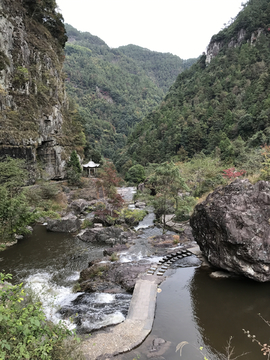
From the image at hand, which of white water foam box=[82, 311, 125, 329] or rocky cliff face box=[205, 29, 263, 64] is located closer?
white water foam box=[82, 311, 125, 329]

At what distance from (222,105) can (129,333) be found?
57.5 meters

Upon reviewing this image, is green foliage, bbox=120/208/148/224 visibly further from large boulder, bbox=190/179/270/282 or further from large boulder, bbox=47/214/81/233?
large boulder, bbox=190/179/270/282

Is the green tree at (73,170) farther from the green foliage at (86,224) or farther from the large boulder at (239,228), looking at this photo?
the large boulder at (239,228)

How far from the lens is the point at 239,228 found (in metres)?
10.6

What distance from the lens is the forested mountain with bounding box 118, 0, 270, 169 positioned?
45.8 meters

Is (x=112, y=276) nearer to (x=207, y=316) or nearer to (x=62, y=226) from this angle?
(x=207, y=316)

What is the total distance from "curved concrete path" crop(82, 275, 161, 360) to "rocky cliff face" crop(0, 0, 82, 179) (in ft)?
79.0

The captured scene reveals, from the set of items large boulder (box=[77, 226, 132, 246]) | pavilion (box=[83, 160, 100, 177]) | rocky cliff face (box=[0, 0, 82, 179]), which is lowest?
large boulder (box=[77, 226, 132, 246])

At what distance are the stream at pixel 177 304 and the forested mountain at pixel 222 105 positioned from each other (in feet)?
105

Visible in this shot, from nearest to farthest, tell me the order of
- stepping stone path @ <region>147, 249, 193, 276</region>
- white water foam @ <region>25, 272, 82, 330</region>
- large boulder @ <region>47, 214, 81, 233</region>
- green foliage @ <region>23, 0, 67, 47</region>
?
white water foam @ <region>25, 272, 82, 330</region>, stepping stone path @ <region>147, 249, 193, 276</region>, large boulder @ <region>47, 214, 81, 233</region>, green foliage @ <region>23, 0, 67, 47</region>

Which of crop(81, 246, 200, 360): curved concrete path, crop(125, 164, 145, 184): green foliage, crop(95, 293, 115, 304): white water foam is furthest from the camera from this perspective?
crop(125, 164, 145, 184): green foliage

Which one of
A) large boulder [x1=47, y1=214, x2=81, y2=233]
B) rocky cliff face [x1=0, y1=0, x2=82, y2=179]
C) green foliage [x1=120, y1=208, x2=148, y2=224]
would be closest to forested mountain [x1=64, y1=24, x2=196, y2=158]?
rocky cliff face [x1=0, y1=0, x2=82, y2=179]

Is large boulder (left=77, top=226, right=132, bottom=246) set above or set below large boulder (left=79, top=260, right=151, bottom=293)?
below

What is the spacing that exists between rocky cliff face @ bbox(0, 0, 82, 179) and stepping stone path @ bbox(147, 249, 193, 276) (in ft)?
73.7
